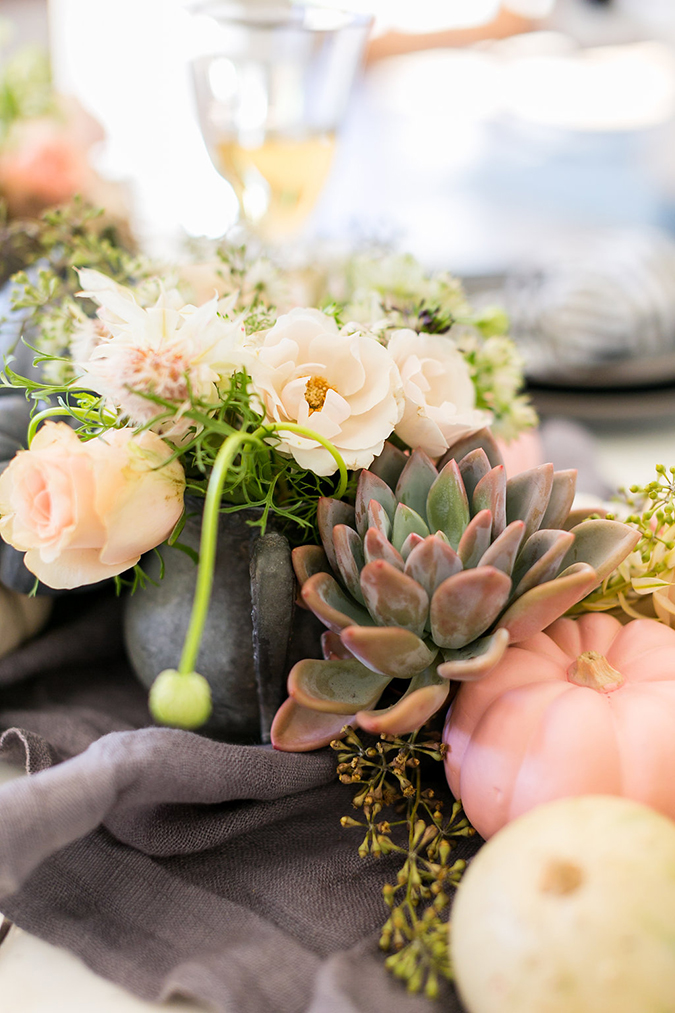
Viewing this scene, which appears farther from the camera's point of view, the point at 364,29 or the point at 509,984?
the point at 364,29

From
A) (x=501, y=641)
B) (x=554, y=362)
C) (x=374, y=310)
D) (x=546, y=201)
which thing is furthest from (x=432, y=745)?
(x=546, y=201)

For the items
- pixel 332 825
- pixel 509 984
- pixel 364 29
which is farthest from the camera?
pixel 364 29

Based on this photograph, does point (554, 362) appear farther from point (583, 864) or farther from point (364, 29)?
point (583, 864)

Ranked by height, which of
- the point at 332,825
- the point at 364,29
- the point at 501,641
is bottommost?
the point at 332,825

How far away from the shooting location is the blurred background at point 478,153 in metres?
0.71

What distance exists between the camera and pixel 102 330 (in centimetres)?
40

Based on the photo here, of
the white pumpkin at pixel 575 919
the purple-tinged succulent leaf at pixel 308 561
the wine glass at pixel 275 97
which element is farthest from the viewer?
the wine glass at pixel 275 97

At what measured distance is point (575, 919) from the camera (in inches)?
9.3

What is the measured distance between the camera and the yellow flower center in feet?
1.11

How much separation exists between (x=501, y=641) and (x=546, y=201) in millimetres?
1913

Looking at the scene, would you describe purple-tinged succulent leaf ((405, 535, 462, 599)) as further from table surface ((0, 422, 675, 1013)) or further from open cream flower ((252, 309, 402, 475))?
table surface ((0, 422, 675, 1013))

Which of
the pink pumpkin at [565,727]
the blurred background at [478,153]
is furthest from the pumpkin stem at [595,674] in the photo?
the blurred background at [478,153]

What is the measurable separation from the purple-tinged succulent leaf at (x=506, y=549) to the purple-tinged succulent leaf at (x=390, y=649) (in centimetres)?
4

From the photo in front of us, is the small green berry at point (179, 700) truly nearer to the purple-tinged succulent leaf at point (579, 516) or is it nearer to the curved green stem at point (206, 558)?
the curved green stem at point (206, 558)
